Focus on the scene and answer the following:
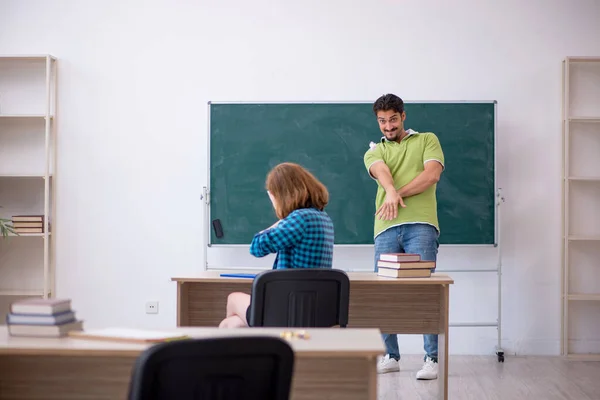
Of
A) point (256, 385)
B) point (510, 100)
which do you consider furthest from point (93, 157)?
point (256, 385)

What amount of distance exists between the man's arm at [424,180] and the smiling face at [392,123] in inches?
11.4

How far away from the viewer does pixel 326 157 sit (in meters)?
5.48

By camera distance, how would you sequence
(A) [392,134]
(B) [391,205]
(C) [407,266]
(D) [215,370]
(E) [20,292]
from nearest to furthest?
1. (D) [215,370]
2. (C) [407,266]
3. (B) [391,205]
4. (A) [392,134]
5. (E) [20,292]

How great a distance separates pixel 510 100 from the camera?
5598 millimetres

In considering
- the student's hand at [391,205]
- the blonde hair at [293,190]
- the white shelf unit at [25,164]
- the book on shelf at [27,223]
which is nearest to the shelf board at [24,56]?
the white shelf unit at [25,164]

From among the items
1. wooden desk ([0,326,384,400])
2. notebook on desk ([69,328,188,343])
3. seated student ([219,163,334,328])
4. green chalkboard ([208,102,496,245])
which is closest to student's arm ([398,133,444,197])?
green chalkboard ([208,102,496,245])

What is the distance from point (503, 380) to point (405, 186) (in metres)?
1.38

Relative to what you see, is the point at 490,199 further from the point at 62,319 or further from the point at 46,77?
the point at 62,319

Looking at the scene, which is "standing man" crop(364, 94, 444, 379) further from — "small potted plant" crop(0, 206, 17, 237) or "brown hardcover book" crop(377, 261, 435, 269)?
"small potted plant" crop(0, 206, 17, 237)

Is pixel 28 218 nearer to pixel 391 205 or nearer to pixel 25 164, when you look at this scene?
pixel 25 164

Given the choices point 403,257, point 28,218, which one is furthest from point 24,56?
point 403,257

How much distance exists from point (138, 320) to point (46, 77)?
1.93m

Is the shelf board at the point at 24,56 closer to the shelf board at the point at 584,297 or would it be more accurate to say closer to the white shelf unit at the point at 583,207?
the white shelf unit at the point at 583,207

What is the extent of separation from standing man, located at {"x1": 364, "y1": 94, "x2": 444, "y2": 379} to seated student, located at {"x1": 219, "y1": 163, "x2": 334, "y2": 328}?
3.71 ft
